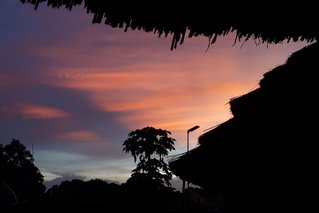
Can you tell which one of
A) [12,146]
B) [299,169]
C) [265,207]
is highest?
[12,146]

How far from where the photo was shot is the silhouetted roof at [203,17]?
3.28m

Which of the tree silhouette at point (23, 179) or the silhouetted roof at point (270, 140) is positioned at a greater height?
the tree silhouette at point (23, 179)

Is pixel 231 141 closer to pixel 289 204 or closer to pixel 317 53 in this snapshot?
pixel 289 204

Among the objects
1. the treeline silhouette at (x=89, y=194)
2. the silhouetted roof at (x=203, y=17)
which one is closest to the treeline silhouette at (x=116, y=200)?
the treeline silhouette at (x=89, y=194)

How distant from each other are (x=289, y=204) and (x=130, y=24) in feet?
7.47

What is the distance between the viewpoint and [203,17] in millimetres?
3650

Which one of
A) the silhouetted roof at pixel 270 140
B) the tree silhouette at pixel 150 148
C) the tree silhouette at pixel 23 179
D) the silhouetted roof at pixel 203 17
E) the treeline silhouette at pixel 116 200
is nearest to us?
the silhouetted roof at pixel 270 140

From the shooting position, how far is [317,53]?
367 centimetres

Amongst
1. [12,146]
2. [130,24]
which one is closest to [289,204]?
[130,24]

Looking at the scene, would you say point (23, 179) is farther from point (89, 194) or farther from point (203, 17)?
point (203, 17)

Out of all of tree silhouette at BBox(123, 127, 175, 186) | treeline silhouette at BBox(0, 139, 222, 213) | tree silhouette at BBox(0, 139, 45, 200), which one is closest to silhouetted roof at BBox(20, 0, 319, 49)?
treeline silhouette at BBox(0, 139, 222, 213)

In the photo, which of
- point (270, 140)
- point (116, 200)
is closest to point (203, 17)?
point (270, 140)

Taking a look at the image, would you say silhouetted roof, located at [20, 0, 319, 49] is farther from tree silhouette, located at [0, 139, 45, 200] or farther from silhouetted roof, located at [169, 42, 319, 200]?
tree silhouette, located at [0, 139, 45, 200]

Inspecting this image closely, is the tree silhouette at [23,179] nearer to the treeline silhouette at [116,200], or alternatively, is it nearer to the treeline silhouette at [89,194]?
the treeline silhouette at [89,194]
